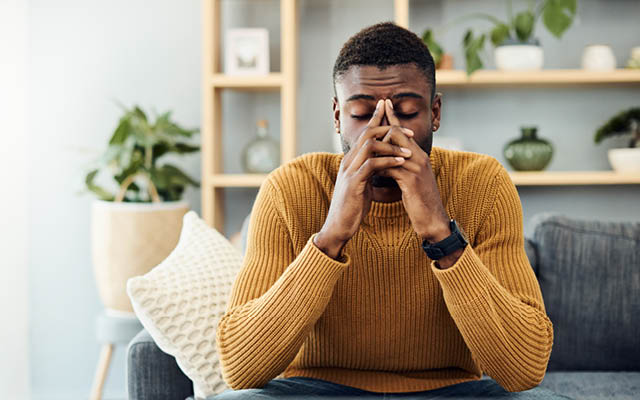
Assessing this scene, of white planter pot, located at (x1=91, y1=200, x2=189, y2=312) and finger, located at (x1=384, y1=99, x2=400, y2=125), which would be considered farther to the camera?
white planter pot, located at (x1=91, y1=200, x2=189, y2=312)

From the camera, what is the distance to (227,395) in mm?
1090

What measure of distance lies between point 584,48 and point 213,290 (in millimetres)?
1976

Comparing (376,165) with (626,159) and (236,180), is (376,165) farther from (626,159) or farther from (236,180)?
(626,159)

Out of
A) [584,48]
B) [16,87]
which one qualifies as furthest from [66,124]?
[584,48]

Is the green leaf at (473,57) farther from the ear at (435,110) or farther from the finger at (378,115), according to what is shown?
the finger at (378,115)

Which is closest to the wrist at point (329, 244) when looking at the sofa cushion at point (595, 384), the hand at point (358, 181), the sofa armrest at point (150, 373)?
the hand at point (358, 181)

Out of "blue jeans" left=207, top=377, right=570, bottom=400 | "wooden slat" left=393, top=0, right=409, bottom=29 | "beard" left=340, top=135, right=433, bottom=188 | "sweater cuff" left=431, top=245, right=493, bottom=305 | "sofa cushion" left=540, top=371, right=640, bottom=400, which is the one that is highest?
"wooden slat" left=393, top=0, right=409, bottom=29

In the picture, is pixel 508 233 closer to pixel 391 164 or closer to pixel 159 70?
pixel 391 164

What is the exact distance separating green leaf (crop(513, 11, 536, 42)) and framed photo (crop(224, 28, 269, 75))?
990mm

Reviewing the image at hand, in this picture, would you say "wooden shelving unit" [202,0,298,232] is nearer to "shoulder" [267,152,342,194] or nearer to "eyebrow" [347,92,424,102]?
"shoulder" [267,152,342,194]

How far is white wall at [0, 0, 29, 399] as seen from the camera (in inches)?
97.4

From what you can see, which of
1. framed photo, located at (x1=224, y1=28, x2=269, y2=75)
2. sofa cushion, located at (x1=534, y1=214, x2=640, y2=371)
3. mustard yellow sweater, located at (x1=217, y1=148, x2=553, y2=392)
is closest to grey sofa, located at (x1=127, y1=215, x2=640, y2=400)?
sofa cushion, located at (x1=534, y1=214, x2=640, y2=371)

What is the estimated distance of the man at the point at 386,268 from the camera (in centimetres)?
110

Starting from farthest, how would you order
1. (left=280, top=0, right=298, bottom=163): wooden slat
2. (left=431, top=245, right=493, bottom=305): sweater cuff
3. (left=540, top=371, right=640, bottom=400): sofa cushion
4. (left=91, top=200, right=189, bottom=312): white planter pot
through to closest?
1. (left=280, top=0, right=298, bottom=163): wooden slat
2. (left=91, top=200, right=189, bottom=312): white planter pot
3. (left=540, top=371, right=640, bottom=400): sofa cushion
4. (left=431, top=245, right=493, bottom=305): sweater cuff
